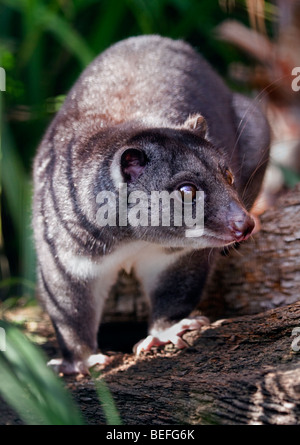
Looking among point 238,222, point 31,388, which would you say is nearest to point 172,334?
point 238,222

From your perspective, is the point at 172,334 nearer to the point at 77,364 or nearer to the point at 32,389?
Answer: the point at 77,364

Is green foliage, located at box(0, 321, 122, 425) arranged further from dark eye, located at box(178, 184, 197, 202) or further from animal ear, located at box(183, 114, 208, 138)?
animal ear, located at box(183, 114, 208, 138)

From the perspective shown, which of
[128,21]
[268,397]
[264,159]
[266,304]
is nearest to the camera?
[268,397]

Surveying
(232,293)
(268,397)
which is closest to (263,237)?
(232,293)

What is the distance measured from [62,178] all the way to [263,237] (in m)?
1.58

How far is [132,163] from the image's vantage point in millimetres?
3822

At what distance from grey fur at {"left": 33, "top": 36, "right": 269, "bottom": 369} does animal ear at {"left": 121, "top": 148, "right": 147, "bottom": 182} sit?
0.5 inches

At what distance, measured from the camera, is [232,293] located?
198 inches

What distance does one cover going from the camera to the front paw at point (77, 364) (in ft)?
14.2

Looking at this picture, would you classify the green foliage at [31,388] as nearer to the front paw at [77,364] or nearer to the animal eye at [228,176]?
the front paw at [77,364]

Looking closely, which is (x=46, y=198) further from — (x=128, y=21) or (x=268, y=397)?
(x=128, y=21)

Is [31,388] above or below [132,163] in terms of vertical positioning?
below

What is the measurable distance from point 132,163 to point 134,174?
0.06 meters

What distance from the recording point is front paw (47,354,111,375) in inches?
171
